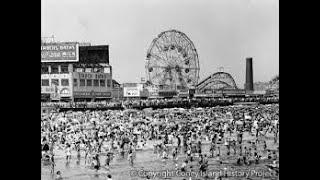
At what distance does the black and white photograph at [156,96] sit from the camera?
3.42 m

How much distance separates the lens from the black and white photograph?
3.42 metres

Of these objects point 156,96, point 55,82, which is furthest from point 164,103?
point 55,82

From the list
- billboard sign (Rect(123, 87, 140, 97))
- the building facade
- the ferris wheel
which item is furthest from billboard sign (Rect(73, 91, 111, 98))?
the ferris wheel

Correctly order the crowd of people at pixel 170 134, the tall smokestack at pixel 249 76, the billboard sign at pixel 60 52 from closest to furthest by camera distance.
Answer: the billboard sign at pixel 60 52
the crowd of people at pixel 170 134
the tall smokestack at pixel 249 76

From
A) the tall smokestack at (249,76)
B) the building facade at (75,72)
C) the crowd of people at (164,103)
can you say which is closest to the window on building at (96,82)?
the building facade at (75,72)

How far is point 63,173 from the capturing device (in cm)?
339

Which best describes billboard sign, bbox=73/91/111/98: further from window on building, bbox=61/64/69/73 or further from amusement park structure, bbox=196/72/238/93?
amusement park structure, bbox=196/72/238/93

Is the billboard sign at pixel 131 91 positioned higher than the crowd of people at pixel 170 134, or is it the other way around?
the billboard sign at pixel 131 91

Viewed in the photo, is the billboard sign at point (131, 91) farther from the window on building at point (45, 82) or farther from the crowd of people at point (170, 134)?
the window on building at point (45, 82)

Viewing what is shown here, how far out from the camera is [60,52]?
134 inches

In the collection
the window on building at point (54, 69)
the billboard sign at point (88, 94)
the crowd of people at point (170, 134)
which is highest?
the window on building at point (54, 69)

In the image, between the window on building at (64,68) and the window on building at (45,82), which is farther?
the window on building at (64,68)

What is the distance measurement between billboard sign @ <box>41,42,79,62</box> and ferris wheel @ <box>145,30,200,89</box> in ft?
1.85
